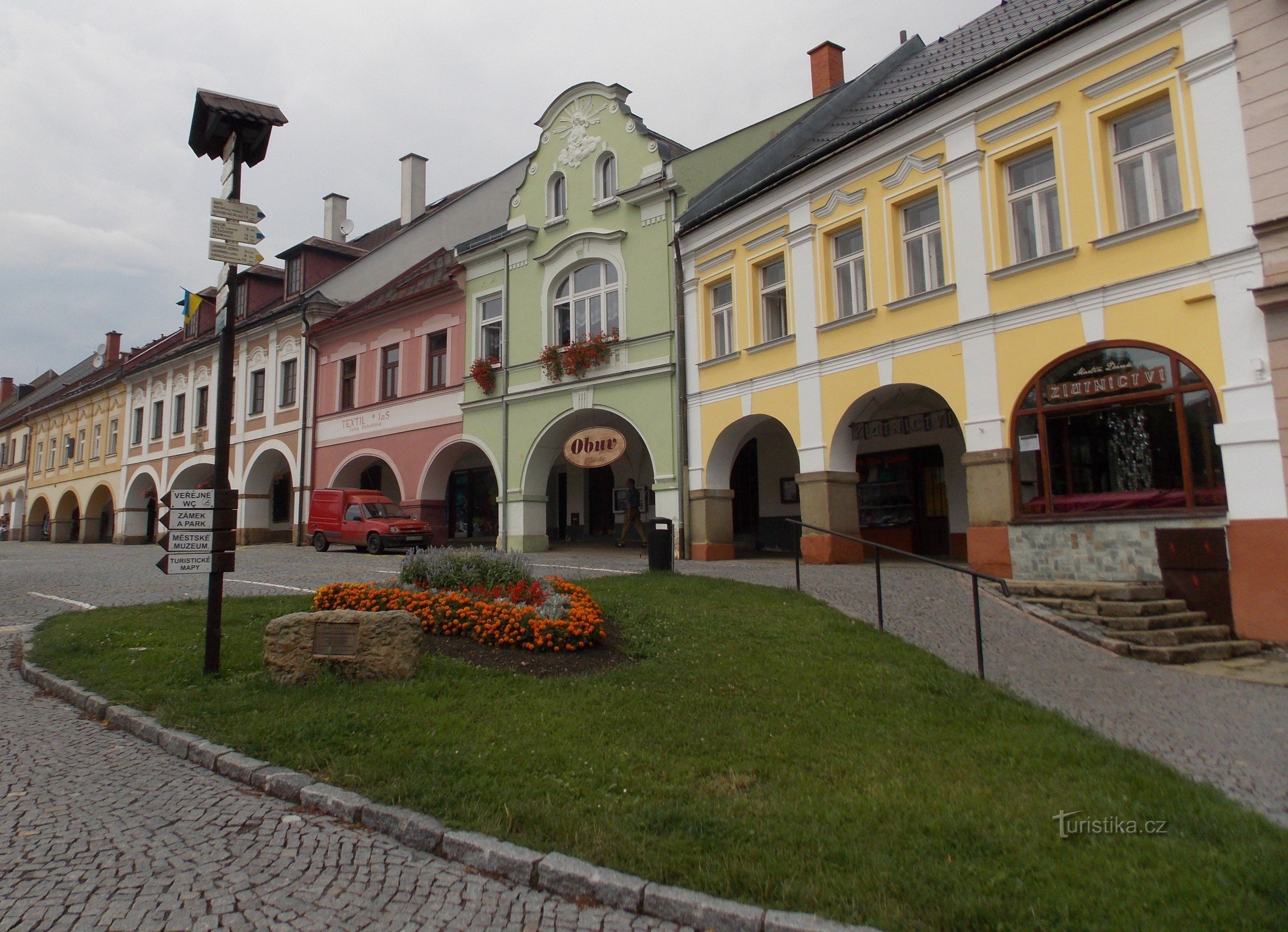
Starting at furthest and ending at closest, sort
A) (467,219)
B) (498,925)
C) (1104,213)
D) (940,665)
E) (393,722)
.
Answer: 1. (467,219)
2. (1104,213)
3. (940,665)
4. (393,722)
5. (498,925)

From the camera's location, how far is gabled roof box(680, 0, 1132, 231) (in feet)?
42.2

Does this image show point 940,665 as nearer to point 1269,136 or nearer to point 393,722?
point 393,722

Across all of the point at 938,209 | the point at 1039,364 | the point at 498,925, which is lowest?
the point at 498,925

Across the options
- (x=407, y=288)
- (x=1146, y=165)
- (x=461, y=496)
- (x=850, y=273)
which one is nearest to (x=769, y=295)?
(x=850, y=273)

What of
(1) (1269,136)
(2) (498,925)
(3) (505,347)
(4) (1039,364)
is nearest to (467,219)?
(3) (505,347)

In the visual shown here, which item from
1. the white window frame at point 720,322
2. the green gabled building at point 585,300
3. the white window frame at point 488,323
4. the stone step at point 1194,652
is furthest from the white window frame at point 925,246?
the white window frame at point 488,323

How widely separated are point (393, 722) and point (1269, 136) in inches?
443

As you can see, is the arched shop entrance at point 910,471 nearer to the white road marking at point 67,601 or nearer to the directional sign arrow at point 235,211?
the directional sign arrow at point 235,211

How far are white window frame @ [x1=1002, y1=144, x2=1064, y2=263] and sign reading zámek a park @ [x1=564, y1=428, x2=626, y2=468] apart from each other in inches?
383

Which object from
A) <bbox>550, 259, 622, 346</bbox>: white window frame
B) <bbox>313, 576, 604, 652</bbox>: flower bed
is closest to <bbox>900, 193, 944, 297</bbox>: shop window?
<bbox>550, 259, 622, 346</bbox>: white window frame

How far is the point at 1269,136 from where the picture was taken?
990 cm

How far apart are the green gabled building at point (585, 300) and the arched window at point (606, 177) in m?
0.04

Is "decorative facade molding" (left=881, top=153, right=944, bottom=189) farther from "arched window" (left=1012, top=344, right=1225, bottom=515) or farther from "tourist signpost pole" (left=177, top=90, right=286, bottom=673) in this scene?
"tourist signpost pole" (left=177, top=90, right=286, bottom=673)
